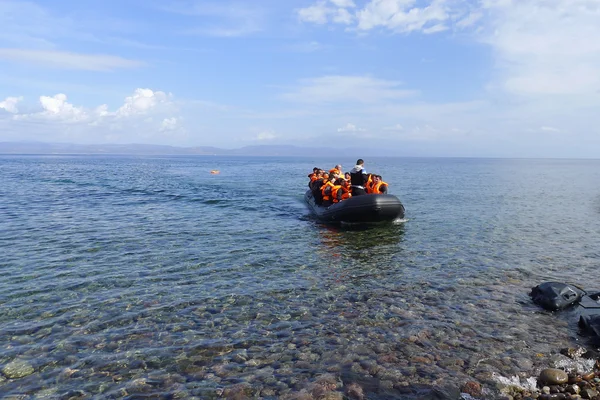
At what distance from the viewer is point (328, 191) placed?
58.4 feet

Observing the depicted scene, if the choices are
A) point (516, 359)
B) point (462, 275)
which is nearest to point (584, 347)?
point (516, 359)

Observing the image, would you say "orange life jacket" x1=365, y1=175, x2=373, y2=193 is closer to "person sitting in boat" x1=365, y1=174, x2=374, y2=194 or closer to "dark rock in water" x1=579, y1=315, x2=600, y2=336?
"person sitting in boat" x1=365, y1=174, x2=374, y2=194

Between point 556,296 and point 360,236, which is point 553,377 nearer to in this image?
point 556,296

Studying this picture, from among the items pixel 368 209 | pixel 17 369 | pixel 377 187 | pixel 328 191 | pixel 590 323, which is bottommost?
pixel 17 369

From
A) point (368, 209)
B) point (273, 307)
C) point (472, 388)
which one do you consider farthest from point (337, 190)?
point (472, 388)

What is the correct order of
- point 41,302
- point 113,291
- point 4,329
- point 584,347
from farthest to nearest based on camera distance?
1. point 113,291
2. point 41,302
3. point 4,329
4. point 584,347

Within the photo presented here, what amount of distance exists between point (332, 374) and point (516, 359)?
9.33 feet

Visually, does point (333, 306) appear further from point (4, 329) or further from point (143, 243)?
point (143, 243)

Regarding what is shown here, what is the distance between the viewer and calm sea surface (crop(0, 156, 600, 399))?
580cm

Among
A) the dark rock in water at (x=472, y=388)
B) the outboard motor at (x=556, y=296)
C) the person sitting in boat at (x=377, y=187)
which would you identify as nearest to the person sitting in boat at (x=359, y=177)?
the person sitting in boat at (x=377, y=187)

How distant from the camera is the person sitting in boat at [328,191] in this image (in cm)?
1768

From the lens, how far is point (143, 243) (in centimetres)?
1323

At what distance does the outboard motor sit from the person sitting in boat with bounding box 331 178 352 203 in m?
9.33

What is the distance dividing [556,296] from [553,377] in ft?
9.78
